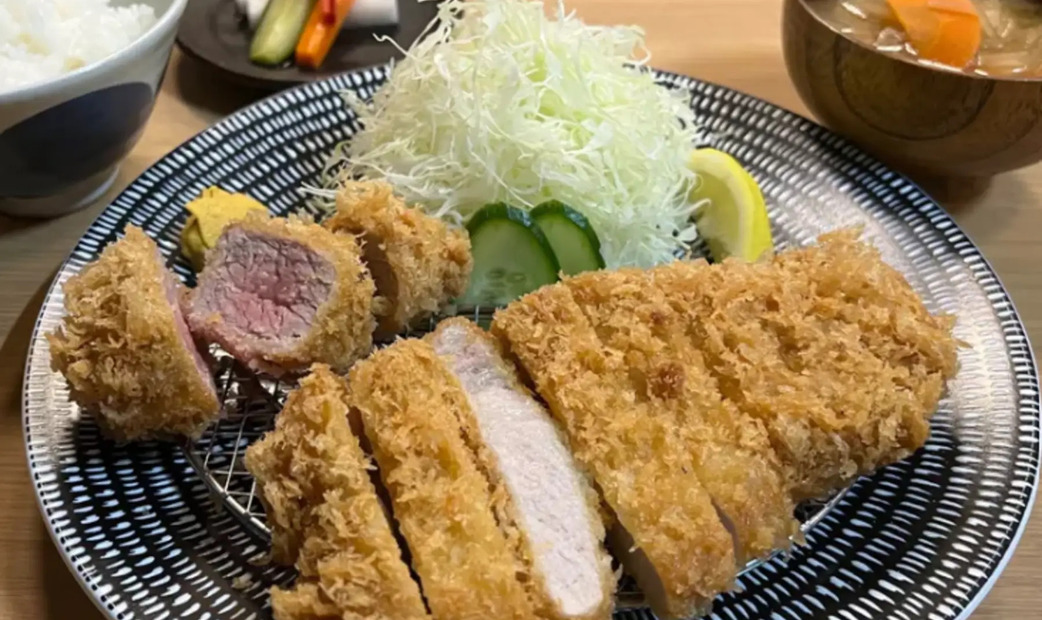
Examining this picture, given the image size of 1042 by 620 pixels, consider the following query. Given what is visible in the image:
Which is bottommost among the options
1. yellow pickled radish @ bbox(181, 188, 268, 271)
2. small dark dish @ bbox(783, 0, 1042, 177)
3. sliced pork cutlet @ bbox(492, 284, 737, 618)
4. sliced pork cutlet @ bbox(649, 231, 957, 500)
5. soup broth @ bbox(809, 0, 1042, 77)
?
yellow pickled radish @ bbox(181, 188, 268, 271)

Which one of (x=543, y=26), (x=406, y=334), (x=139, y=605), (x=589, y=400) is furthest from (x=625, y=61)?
(x=139, y=605)

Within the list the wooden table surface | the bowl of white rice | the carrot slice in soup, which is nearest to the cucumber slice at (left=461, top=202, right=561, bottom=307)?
the bowl of white rice

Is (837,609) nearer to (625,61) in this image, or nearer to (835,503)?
(835,503)

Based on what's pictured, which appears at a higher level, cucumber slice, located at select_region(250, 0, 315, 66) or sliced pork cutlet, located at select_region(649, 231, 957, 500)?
sliced pork cutlet, located at select_region(649, 231, 957, 500)

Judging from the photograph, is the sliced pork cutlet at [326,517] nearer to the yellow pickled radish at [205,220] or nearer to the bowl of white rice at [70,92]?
the yellow pickled radish at [205,220]

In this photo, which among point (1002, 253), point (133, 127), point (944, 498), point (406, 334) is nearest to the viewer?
point (944, 498)

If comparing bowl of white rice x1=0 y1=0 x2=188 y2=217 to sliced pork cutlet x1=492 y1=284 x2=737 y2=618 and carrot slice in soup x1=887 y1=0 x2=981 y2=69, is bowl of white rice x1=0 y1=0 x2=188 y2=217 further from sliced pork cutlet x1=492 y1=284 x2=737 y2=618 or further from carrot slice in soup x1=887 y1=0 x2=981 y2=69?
carrot slice in soup x1=887 y1=0 x2=981 y2=69

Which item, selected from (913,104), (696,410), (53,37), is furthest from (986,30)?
(53,37)
